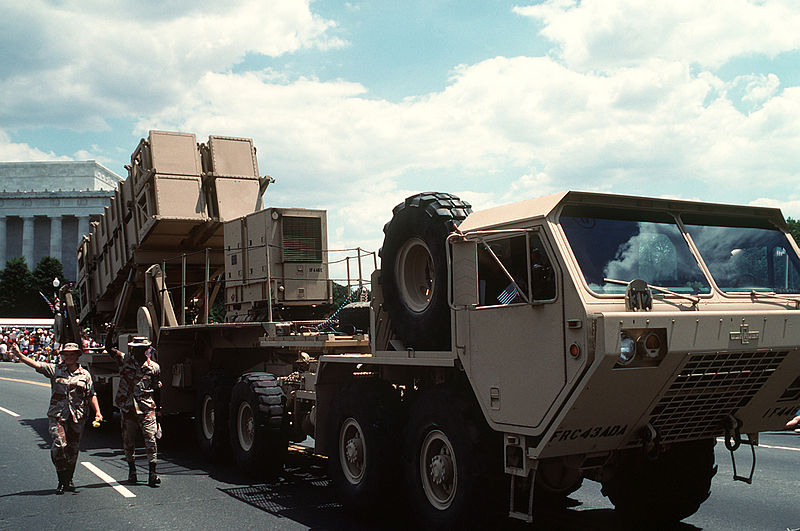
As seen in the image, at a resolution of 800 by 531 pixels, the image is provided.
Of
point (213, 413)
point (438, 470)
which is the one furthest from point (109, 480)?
point (438, 470)

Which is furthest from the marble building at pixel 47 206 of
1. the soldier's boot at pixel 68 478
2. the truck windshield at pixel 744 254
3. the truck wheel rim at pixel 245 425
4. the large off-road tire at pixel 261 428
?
the truck windshield at pixel 744 254

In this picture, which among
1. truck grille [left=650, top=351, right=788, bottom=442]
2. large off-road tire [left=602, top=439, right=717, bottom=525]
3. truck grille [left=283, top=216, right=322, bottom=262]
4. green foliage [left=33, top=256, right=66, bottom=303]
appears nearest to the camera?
truck grille [left=650, top=351, right=788, bottom=442]

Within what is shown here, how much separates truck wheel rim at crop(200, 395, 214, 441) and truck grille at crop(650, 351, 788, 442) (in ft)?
23.9

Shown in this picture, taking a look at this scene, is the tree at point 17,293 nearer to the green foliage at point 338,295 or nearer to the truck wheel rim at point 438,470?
the green foliage at point 338,295

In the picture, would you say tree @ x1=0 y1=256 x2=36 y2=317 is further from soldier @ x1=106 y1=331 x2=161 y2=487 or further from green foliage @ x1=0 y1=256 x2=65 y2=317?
soldier @ x1=106 y1=331 x2=161 y2=487

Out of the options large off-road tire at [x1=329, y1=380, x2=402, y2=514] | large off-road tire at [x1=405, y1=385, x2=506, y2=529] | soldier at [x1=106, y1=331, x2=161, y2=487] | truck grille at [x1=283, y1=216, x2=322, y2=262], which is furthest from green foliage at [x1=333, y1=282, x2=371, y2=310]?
large off-road tire at [x1=405, y1=385, x2=506, y2=529]

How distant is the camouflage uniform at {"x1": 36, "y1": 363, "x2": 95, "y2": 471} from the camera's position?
909cm

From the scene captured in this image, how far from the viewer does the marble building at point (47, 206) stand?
112m

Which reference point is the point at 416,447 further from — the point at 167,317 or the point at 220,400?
the point at 167,317

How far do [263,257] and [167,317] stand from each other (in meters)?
2.28

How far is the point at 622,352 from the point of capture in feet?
17.4

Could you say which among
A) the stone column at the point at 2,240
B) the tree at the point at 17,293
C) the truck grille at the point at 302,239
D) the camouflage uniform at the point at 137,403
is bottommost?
the camouflage uniform at the point at 137,403

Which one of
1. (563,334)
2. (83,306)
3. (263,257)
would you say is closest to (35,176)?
(83,306)

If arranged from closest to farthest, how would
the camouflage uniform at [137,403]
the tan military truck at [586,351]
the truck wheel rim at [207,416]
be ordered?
the tan military truck at [586,351] → the camouflage uniform at [137,403] → the truck wheel rim at [207,416]
